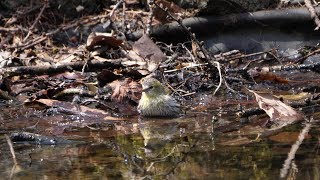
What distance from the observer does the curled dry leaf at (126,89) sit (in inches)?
257

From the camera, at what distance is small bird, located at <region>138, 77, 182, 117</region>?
599 cm

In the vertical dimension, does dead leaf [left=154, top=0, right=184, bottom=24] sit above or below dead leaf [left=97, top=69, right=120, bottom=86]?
above

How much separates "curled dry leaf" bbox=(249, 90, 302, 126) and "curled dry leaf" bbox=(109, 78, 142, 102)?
5.27 feet

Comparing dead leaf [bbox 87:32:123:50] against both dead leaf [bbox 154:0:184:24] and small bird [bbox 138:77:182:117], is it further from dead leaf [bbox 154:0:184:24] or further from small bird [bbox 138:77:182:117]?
small bird [bbox 138:77:182:117]

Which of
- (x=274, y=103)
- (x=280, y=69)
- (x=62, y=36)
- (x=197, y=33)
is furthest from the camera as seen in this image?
(x=62, y=36)

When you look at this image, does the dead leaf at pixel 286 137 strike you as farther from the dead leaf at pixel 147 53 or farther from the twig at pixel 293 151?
the dead leaf at pixel 147 53

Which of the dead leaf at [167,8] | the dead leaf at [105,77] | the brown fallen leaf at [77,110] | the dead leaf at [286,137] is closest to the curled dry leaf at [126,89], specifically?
the dead leaf at [105,77]

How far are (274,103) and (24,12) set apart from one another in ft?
18.3

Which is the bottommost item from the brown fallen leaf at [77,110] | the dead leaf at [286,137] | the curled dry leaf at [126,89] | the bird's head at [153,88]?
the brown fallen leaf at [77,110]

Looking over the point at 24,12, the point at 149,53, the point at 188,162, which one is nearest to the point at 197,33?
the point at 149,53

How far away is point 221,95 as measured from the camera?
259 inches

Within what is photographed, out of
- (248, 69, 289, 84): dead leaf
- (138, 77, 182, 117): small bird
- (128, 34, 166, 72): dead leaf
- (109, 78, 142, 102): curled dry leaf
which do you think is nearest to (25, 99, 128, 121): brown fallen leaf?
(138, 77, 182, 117): small bird

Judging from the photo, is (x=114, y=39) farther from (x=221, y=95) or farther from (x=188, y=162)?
(x=188, y=162)

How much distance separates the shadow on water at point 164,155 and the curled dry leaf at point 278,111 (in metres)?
0.30
